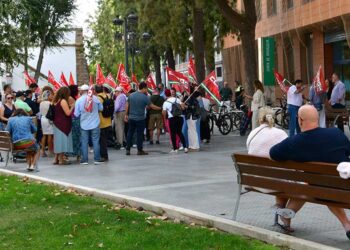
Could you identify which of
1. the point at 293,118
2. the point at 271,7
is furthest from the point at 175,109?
the point at 271,7

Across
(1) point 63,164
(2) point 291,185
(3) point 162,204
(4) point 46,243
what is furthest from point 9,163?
(2) point 291,185

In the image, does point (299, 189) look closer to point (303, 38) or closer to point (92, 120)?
point (92, 120)

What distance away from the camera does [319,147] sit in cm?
667

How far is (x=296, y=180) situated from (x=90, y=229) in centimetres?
240

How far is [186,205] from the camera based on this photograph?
8.93 metres

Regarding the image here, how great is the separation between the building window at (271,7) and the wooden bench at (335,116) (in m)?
21.2

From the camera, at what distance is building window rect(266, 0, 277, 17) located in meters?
39.3

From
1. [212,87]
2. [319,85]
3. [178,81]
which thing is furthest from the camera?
[178,81]

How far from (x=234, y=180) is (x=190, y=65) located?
1059cm

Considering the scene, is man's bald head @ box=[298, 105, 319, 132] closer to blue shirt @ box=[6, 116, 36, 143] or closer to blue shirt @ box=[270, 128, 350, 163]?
blue shirt @ box=[270, 128, 350, 163]

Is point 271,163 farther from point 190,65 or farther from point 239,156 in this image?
point 190,65

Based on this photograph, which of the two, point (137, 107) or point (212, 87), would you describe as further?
point (212, 87)

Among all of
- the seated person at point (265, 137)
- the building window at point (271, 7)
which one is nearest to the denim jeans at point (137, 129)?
the seated person at point (265, 137)

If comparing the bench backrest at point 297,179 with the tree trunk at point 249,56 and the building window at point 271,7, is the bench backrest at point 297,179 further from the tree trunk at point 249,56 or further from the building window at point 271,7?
the building window at point 271,7
